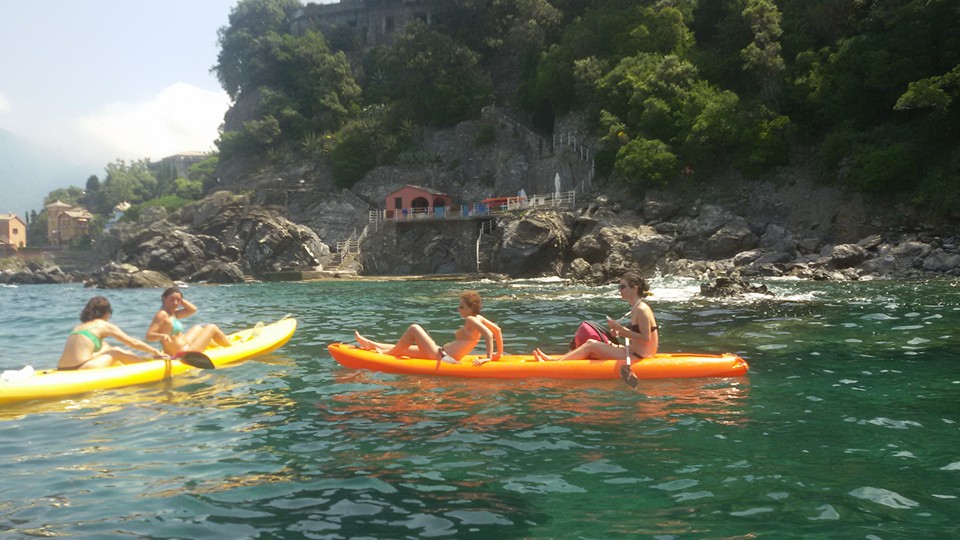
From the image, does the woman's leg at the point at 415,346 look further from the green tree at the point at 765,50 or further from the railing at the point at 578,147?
the railing at the point at 578,147

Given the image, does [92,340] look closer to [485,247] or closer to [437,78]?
[485,247]

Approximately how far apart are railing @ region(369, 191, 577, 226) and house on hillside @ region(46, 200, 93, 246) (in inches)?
2494

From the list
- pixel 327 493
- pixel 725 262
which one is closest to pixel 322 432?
pixel 327 493

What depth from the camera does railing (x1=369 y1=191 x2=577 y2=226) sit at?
1708 inches

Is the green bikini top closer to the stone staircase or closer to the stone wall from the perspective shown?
the stone staircase

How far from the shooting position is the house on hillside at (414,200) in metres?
51.5

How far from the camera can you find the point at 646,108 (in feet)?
134

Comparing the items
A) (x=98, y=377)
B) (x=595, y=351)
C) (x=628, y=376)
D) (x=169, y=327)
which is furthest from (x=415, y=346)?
(x=98, y=377)

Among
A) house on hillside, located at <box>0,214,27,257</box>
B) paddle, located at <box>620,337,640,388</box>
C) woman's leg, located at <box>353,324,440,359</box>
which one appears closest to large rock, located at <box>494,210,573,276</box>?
woman's leg, located at <box>353,324,440,359</box>

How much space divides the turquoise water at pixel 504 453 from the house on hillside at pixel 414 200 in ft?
130

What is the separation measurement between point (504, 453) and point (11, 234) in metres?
111

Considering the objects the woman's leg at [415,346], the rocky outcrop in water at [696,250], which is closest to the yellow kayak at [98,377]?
the woman's leg at [415,346]

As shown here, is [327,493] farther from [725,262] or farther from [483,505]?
[725,262]

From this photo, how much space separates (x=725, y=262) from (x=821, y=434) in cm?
2559
